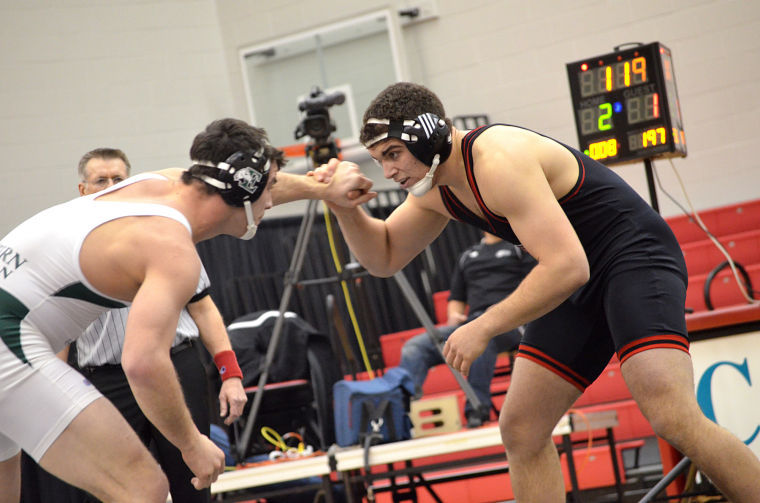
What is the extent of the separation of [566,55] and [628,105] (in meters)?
3.18

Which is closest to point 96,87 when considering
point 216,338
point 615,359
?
point 615,359

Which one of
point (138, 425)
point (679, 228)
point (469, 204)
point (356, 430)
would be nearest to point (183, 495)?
point (138, 425)

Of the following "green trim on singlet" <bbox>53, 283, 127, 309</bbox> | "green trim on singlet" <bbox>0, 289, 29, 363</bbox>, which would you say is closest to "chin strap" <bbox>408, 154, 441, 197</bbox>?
"green trim on singlet" <bbox>53, 283, 127, 309</bbox>

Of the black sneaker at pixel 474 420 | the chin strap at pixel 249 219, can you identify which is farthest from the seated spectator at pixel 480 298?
the chin strap at pixel 249 219

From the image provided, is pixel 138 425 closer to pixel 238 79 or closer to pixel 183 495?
pixel 183 495

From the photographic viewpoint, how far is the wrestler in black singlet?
2.35m

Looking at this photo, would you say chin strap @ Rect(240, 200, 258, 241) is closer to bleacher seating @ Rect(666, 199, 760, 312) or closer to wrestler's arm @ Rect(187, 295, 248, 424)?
wrestler's arm @ Rect(187, 295, 248, 424)

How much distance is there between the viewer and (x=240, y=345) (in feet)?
16.6

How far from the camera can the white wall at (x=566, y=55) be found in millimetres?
6992

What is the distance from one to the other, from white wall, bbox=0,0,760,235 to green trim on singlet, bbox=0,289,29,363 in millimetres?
5376

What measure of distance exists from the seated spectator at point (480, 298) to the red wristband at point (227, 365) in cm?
189

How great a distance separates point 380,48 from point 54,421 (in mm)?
6211

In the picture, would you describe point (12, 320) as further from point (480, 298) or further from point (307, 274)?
point (307, 274)

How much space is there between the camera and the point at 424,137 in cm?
241
